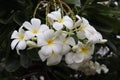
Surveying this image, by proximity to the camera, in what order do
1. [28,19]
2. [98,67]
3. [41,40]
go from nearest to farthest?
[41,40], [28,19], [98,67]

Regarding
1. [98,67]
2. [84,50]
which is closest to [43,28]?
[84,50]

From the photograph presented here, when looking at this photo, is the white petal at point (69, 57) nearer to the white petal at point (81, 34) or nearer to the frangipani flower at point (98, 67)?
the white petal at point (81, 34)

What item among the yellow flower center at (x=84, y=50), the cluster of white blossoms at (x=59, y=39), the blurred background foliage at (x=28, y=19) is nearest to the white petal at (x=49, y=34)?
the cluster of white blossoms at (x=59, y=39)

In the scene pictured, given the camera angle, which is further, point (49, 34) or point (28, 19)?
point (28, 19)

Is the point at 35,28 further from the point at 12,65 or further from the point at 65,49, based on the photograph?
the point at 12,65

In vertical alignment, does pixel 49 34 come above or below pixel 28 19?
above

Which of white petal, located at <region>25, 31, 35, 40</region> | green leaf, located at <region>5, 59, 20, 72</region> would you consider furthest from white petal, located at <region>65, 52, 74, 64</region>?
green leaf, located at <region>5, 59, 20, 72</region>

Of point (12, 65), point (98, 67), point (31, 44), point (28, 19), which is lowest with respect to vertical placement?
point (98, 67)

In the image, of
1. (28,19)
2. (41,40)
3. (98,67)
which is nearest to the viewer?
(41,40)
